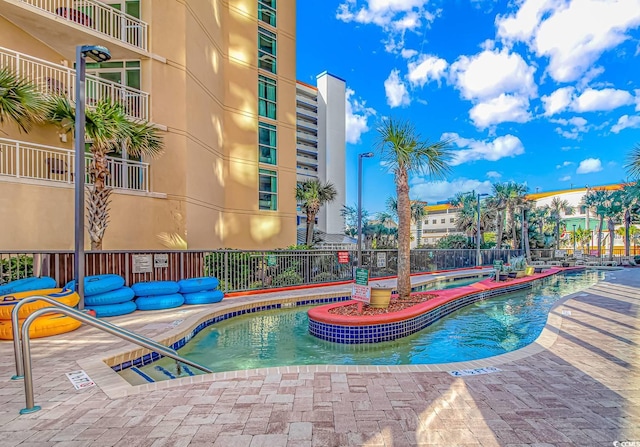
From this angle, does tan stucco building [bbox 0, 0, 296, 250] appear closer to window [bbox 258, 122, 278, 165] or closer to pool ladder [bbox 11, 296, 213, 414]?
window [bbox 258, 122, 278, 165]

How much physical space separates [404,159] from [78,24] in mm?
11107

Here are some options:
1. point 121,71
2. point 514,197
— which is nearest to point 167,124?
point 121,71

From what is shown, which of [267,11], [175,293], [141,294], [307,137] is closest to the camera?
[141,294]

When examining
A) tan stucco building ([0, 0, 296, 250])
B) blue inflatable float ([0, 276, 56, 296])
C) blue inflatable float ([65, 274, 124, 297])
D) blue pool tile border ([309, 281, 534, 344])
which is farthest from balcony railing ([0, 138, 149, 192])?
blue pool tile border ([309, 281, 534, 344])

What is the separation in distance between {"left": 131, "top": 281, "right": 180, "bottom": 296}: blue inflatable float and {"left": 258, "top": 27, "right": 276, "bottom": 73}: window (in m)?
13.6

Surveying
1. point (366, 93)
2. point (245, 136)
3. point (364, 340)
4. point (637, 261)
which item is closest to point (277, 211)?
point (245, 136)

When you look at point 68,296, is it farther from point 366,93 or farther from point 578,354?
point 366,93

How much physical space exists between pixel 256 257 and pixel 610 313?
9.78 meters

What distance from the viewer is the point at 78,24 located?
10.0 metres

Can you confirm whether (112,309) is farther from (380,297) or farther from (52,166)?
(380,297)

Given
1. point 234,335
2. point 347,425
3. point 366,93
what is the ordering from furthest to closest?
point 366,93, point 234,335, point 347,425

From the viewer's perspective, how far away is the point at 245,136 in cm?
1625

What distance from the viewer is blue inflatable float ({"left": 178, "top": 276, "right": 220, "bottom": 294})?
8.66m

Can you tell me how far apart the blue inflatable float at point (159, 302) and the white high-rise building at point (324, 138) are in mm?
36858
